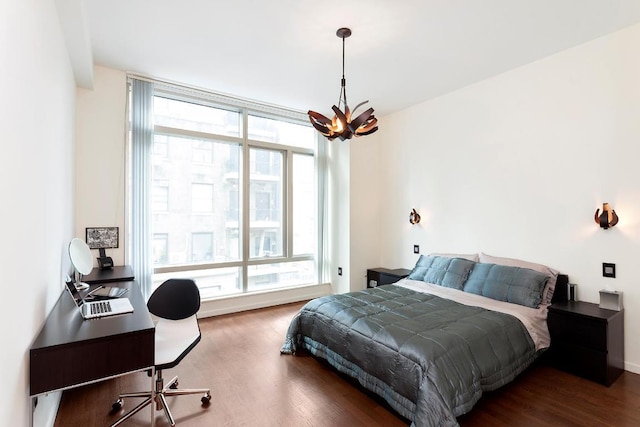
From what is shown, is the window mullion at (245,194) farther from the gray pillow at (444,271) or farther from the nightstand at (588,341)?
the nightstand at (588,341)

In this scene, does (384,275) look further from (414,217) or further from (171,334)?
(171,334)

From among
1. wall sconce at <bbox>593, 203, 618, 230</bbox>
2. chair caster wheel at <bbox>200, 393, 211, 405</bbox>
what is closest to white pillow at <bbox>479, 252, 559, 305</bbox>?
wall sconce at <bbox>593, 203, 618, 230</bbox>

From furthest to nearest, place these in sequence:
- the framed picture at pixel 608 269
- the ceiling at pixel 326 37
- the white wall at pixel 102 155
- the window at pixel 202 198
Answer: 1. the window at pixel 202 198
2. the white wall at pixel 102 155
3. the framed picture at pixel 608 269
4. the ceiling at pixel 326 37

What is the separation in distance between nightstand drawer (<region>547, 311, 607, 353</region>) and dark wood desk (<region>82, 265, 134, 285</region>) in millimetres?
4116

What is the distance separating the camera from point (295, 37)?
9.94 feet

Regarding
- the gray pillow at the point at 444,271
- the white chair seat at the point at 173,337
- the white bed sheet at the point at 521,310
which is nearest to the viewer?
the white chair seat at the point at 173,337

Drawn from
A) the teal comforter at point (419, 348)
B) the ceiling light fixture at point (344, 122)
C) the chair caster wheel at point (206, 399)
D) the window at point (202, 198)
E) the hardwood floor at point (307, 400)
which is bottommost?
the hardwood floor at point (307, 400)

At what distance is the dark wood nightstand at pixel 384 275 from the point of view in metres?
4.66

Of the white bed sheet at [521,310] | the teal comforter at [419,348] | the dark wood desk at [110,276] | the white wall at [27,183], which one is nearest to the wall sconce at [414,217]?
the white bed sheet at [521,310]

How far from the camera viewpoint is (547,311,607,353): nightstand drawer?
2.68m

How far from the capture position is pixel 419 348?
2.21 metres

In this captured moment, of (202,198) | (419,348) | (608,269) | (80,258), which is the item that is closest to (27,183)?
(80,258)

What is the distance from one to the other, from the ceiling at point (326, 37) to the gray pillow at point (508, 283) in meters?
2.31

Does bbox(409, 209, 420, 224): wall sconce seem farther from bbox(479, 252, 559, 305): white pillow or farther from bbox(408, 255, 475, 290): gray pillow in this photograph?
bbox(479, 252, 559, 305): white pillow
